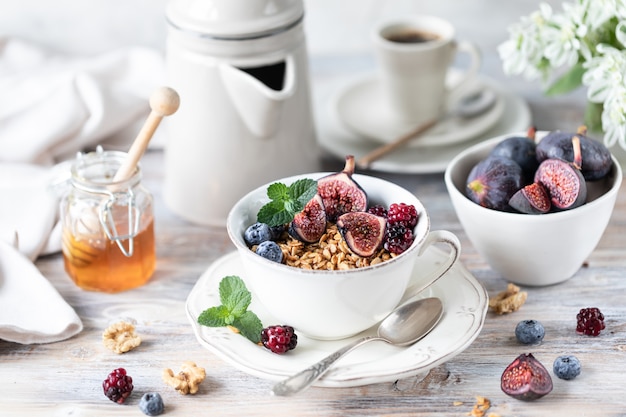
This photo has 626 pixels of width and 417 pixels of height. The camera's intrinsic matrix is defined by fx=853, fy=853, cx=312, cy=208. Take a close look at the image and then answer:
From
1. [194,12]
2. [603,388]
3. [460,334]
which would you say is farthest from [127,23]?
[603,388]

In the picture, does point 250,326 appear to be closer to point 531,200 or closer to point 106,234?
point 106,234

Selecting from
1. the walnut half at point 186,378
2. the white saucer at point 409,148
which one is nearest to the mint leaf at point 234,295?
the walnut half at point 186,378

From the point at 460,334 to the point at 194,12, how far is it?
77cm

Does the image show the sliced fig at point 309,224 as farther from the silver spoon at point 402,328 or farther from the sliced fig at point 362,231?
the silver spoon at point 402,328

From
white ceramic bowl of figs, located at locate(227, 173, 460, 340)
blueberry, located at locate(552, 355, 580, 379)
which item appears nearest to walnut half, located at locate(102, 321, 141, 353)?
white ceramic bowl of figs, located at locate(227, 173, 460, 340)

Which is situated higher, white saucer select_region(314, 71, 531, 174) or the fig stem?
the fig stem

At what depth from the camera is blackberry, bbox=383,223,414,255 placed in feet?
4.29

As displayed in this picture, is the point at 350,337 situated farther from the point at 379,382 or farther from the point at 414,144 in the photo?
the point at 414,144

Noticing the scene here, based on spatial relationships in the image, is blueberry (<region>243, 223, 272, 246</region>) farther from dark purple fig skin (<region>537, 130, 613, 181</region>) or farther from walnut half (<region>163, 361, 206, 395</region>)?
dark purple fig skin (<region>537, 130, 613, 181</region>)

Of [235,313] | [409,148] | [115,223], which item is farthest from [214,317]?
[409,148]

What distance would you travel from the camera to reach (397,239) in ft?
4.29

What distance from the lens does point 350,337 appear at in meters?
1.35

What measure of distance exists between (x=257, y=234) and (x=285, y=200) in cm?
8

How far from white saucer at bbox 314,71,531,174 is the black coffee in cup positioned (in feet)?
0.71
